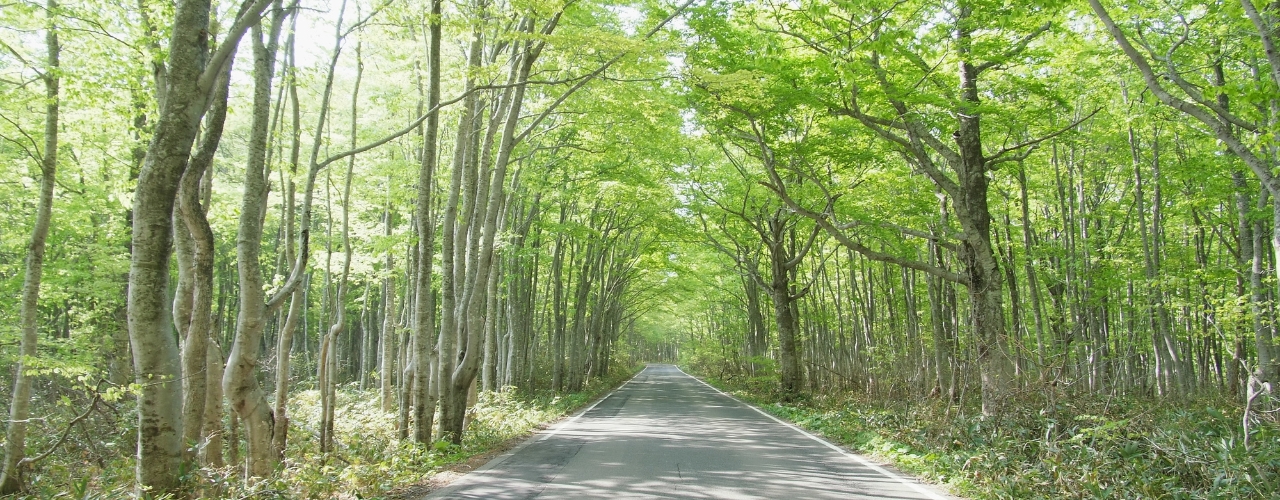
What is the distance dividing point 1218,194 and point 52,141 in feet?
66.6

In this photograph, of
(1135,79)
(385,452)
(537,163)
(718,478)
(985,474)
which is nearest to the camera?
(985,474)

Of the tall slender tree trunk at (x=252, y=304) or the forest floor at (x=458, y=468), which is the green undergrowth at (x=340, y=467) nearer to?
the forest floor at (x=458, y=468)

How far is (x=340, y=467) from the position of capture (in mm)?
7918

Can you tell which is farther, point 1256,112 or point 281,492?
point 1256,112

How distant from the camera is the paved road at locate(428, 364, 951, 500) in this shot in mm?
6941

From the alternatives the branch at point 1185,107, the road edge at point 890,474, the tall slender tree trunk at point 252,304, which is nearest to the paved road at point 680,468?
the road edge at point 890,474

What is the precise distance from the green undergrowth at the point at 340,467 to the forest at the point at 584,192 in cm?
8

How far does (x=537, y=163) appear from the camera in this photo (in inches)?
669

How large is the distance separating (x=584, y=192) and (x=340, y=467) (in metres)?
13.7

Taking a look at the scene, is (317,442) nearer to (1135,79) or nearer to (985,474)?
(985,474)

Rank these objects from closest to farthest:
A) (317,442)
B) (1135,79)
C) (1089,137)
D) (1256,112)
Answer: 1. (1256,112)
2. (317,442)
3. (1135,79)
4. (1089,137)

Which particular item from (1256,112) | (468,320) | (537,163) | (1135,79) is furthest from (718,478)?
(1135,79)

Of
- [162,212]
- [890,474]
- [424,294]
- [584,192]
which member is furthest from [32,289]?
[584,192]

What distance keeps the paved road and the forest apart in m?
0.86
